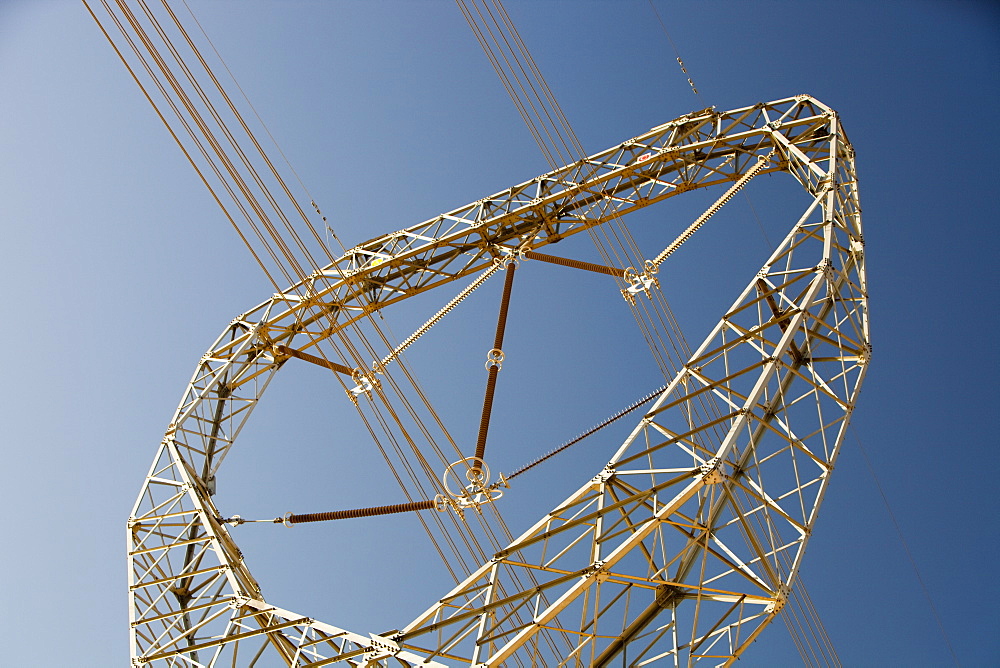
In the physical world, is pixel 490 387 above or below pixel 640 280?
below

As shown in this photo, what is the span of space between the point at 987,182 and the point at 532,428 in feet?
62.6

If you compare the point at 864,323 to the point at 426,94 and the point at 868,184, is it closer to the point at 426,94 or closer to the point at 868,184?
the point at 868,184

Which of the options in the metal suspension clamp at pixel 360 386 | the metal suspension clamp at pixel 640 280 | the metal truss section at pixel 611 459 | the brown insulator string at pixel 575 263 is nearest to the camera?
the metal truss section at pixel 611 459

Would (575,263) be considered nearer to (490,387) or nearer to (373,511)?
(490,387)

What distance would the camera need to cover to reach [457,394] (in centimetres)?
3925

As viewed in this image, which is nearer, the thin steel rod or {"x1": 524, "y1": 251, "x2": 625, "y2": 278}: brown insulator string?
{"x1": 524, "y1": 251, "x2": 625, "y2": 278}: brown insulator string

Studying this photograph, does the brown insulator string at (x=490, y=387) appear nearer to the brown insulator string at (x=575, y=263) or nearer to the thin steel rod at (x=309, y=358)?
the brown insulator string at (x=575, y=263)

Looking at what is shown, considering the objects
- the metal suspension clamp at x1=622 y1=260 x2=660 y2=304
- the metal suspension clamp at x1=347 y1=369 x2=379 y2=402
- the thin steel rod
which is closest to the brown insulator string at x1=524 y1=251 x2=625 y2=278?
the metal suspension clamp at x1=622 y1=260 x2=660 y2=304

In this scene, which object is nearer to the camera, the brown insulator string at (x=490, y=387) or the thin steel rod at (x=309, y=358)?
the brown insulator string at (x=490, y=387)

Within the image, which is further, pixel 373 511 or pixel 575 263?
pixel 575 263

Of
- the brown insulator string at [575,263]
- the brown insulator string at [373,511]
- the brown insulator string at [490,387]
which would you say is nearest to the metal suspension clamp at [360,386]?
the brown insulator string at [373,511]

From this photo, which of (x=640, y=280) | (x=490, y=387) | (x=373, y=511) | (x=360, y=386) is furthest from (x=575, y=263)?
(x=373, y=511)

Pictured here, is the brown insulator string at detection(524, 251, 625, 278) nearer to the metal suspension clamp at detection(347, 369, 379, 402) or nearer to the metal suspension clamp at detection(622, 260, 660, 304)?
the metal suspension clamp at detection(622, 260, 660, 304)

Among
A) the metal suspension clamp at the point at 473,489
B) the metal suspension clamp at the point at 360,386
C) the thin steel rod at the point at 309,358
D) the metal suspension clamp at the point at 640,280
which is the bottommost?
the metal suspension clamp at the point at 473,489
